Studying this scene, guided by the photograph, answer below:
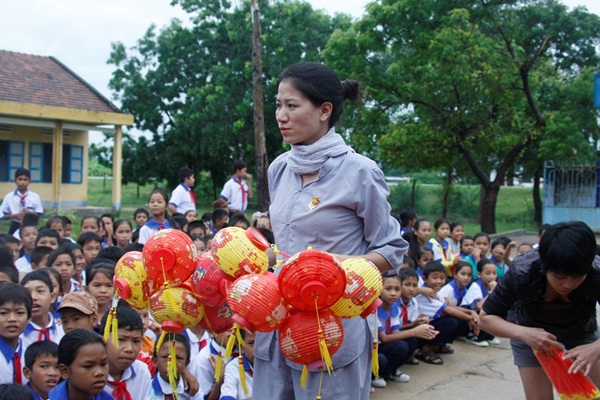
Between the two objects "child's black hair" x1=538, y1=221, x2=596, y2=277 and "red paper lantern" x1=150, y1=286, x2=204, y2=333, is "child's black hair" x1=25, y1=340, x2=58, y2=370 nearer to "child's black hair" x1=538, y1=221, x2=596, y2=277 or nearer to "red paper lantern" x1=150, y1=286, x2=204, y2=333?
"red paper lantern" x1=150, y1=286, x2=204, y2=333

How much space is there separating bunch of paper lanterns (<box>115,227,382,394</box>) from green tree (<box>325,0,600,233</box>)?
1213 centimetres

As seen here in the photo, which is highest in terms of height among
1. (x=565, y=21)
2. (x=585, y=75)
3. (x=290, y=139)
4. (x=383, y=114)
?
(x=565, y=21)

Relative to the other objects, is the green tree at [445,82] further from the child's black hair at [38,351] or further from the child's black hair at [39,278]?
the child's black hair at [38,351]

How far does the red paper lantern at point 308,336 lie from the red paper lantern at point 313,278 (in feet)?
0.18

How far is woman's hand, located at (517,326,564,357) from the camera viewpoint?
117 inches

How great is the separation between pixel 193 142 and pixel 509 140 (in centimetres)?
1345

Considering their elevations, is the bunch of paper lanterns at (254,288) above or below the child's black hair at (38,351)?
above

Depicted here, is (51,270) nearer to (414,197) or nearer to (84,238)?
(84,238)

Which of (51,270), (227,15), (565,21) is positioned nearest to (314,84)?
(51,270)

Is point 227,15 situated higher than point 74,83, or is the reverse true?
point 227,15

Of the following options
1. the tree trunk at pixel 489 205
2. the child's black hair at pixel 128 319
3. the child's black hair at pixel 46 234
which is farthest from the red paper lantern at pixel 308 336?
the tree trunk at pixel 489 205

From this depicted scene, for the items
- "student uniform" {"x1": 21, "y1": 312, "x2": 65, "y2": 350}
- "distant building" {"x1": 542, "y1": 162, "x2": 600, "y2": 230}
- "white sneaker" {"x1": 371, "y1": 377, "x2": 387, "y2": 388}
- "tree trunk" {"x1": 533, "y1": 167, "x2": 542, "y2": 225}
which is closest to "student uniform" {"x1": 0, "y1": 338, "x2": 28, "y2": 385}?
"student uniform" {"x1": 21, "y1": 312, "x2": 65, "y2": 350}

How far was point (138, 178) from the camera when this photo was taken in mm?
26141

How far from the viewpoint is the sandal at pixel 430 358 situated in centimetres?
627
